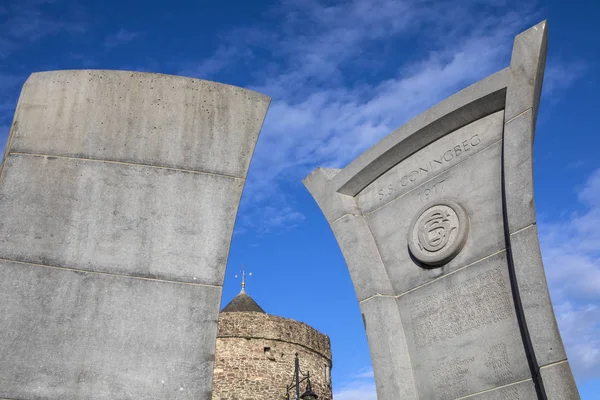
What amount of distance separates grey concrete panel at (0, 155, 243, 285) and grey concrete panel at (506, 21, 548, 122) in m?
2.46

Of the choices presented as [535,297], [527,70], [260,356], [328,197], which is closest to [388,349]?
[535,297]

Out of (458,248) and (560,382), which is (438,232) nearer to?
(458,248)

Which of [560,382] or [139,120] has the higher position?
[139,120]

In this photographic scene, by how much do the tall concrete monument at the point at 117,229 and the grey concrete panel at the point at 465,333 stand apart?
2207 millimetres

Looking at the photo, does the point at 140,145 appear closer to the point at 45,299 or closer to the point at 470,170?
the point at 45,299

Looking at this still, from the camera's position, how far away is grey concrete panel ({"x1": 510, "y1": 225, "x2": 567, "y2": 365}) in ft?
15.3

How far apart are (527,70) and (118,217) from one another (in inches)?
136

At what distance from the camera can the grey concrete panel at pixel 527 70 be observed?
210 inches

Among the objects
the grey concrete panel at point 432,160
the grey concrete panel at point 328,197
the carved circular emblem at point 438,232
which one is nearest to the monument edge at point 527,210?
the grey concrete panel at point 432,160

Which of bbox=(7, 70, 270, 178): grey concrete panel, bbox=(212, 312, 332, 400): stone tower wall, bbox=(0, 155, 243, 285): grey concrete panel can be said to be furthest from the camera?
bbox=(212, 312, 332, 400): stone tower wall

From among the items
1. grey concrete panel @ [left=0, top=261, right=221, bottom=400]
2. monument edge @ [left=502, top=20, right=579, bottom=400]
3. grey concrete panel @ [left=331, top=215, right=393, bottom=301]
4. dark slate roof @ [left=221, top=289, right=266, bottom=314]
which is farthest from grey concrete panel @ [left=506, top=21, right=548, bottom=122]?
dark slate roof @ [left=221, top=289, right=266, bottom=314]

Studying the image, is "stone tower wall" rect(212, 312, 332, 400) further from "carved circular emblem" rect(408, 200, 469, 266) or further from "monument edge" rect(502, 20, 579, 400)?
"monument edge" rect(502, 20, 579, 400)

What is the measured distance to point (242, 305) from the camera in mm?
40188

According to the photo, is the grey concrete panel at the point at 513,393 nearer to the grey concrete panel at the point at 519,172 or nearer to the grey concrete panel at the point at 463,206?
the grey concrete panel at the point at 463,206
